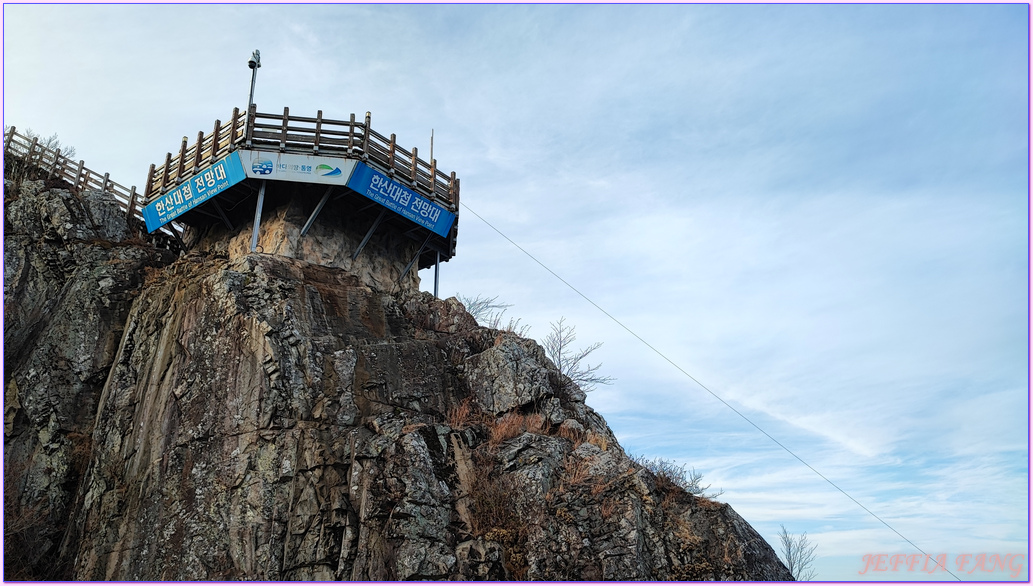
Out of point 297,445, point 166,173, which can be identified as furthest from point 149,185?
point 297,445

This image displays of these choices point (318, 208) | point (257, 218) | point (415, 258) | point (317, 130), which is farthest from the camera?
point (415, 258)

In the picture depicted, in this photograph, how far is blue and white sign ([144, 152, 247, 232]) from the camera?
929 inches

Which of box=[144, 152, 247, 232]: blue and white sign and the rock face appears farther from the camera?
box=[144, 152, 247, 232]: blue and white sign

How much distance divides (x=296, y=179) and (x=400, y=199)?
3668 mm

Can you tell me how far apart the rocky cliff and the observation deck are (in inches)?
93.9

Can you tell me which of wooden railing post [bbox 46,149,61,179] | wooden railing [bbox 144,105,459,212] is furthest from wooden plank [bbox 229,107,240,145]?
wooden railing post [bbox 46,149,61,179]

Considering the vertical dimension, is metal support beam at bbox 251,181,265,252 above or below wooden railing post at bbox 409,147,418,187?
below

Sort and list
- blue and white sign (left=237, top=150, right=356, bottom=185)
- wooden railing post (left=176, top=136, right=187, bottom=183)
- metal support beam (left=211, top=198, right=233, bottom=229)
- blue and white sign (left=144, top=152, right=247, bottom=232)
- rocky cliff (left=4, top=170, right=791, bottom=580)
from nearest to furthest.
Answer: rocky cliff (left=4, top=170, right=791, bottom=580) < blue and white sign (left=237, top=150, right=356, bottom=185) < blue and white sign (left=144, top=152, right=247, bottom=232) < metal support beam (left=211, top=198, right=233, bottom=229) < wooden railing post (left=176, top=136, right=187, bottom=183)

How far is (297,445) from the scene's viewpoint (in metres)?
16.9

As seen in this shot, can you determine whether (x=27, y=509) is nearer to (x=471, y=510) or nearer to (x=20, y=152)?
(x=471, y=510)

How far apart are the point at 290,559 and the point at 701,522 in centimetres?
895

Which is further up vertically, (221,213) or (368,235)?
(221,213)

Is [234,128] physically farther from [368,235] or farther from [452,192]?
[452,192]

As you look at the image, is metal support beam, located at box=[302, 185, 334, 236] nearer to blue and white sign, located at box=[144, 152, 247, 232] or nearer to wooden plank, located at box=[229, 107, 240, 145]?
blue and white sign, located at box=[144, 152, 247, 232]
